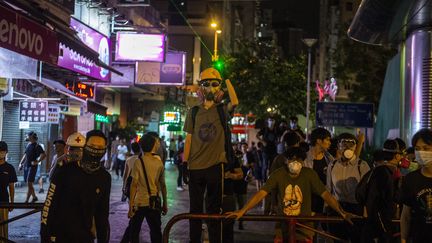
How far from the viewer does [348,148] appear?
734 centimetres

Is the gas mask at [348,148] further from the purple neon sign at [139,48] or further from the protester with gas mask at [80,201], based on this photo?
the purple neon sign at [139,48]

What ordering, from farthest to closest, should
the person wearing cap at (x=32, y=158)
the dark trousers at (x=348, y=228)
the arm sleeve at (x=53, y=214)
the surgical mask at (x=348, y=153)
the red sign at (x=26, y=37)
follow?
1. the person wearing cap at (x=32, y=158)
2. the red sign at (x=26, y=37)
3. the surgical mask at (x=348, y=153)
4. the dark trousers at (x=348, y=228)
5. the arm sleeve at (x=53, y=214)

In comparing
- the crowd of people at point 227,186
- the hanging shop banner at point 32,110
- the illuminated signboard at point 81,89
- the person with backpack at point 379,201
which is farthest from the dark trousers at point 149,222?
the illuminated signboard at point 81,89

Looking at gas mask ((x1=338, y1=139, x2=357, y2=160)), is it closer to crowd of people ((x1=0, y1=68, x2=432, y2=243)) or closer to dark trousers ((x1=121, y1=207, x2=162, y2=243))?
crowd of people ((x1=0, y1=68, x2=432, y2=243))

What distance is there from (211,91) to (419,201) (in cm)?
283

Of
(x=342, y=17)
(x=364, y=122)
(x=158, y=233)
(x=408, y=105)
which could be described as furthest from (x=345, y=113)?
(x=342, y=17)

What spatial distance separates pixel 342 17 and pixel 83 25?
1601 inches

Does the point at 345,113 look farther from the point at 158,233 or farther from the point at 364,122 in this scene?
the point at 158,233

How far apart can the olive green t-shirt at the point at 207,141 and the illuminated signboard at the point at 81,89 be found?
48.6 feet

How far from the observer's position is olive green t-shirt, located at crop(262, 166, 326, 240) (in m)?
6.40

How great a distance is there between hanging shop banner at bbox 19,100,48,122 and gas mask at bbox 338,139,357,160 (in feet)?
46.5

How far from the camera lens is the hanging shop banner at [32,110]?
1956 cm

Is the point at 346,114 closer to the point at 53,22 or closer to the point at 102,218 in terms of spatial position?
the point at 53,22

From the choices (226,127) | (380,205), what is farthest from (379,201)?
(226,127)
